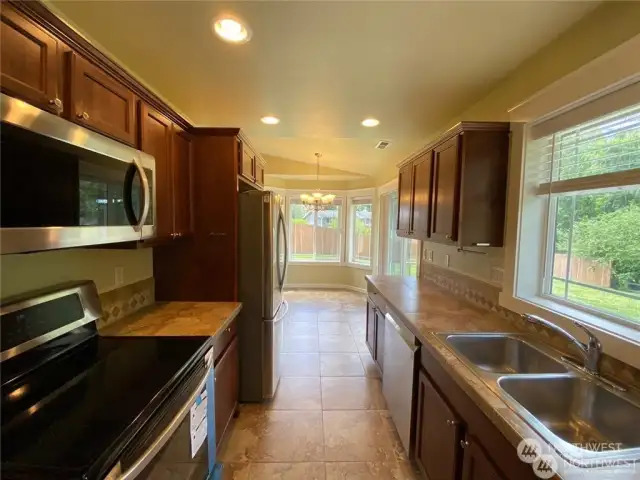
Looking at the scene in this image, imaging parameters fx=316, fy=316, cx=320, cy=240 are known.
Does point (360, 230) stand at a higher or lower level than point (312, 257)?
higher

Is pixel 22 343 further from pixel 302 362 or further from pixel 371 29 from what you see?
pixel 302 362

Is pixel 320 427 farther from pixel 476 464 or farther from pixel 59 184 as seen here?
pixel 59 184

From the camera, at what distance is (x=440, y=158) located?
2.34 m

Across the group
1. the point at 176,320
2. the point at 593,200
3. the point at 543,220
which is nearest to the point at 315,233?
the point at 176,320

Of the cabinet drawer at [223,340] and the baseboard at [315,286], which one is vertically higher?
the cabinet drawer at [223,340]

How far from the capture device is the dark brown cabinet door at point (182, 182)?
2.07 m

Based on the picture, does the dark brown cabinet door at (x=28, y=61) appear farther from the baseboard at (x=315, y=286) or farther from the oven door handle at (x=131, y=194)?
the baseboard at (x=315, y=286)

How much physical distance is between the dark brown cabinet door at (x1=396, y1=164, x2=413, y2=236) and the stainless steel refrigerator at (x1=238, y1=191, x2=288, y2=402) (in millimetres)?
1286

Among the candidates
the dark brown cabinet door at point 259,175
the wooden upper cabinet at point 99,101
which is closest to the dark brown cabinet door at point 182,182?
the wooden upper cabinet at point 99,101

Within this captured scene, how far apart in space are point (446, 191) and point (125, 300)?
7.46ft

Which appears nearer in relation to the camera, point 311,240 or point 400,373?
point 400,373

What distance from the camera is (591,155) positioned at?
5.05ft

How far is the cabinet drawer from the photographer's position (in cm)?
192

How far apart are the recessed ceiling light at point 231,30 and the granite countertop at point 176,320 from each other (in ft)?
5.25
